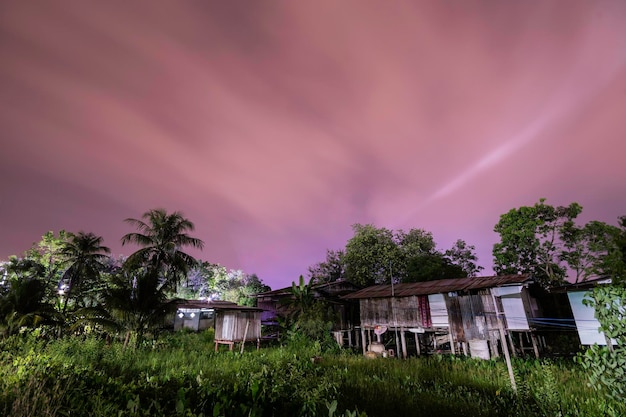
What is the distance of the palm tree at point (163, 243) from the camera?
2502 centimetres

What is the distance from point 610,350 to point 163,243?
27.5 metres

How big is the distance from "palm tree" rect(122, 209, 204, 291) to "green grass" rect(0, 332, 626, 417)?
11.8 m

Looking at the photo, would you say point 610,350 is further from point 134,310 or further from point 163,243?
point 163,243

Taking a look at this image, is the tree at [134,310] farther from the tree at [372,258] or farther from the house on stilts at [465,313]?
the tree at [372,258]

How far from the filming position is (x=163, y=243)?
25.7 meters

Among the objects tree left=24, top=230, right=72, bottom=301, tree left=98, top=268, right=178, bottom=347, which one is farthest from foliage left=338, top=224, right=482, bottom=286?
tree left=24, top=230, right=72, bottom=301

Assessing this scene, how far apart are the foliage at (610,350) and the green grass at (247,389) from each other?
6.26 ft

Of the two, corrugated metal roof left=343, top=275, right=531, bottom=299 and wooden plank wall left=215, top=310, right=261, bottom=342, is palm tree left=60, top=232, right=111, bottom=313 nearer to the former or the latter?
wooden plank wall left=215, top=310, right=261, bottom=342

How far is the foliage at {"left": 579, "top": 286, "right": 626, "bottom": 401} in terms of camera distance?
4.28 m

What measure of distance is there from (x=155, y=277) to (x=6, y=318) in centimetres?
540

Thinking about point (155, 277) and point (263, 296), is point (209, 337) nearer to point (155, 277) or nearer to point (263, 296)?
point (263, 296)

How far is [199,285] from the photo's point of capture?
46594mm

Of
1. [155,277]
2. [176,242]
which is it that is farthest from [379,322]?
[176,242]

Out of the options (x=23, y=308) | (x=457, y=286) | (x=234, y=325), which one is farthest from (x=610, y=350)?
(x=23, y=308)
